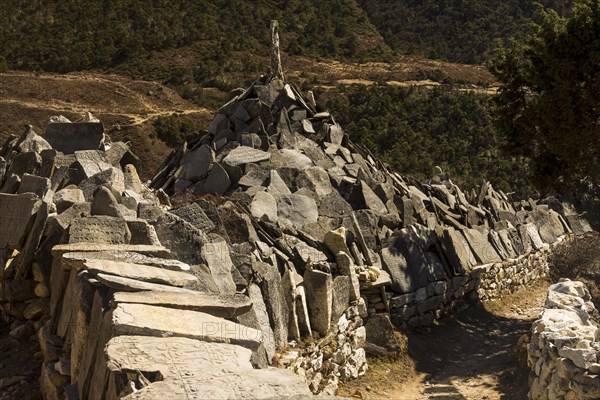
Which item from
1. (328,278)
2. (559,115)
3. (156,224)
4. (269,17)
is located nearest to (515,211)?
(559,115)

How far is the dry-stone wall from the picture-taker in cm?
601

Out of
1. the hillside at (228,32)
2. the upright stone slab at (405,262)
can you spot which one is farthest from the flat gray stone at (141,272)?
the hillside at (228,32)

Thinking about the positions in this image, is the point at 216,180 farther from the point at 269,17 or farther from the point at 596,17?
the point at 269,17

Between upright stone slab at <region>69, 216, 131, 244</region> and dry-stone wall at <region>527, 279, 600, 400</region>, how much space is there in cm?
375

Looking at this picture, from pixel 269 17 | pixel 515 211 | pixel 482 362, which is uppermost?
pixel 269 17

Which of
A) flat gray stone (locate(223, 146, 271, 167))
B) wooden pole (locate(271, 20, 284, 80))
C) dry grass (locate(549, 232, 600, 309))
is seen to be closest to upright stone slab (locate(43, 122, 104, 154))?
flat gray stone (locate(223, 146, 271, 167))

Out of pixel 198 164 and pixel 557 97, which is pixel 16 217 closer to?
pixel 198 164

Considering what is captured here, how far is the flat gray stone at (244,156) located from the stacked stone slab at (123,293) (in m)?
3.84

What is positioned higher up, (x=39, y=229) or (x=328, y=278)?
(x=39, y=229)

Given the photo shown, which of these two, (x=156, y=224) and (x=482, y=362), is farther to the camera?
(x=482, y=362)

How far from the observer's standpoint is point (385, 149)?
2761cm

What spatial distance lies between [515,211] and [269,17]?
3184cm

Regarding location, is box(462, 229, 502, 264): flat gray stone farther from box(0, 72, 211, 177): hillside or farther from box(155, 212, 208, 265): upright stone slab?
box(0, 72, 211, 177): hillside

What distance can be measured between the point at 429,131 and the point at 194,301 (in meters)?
24.9
